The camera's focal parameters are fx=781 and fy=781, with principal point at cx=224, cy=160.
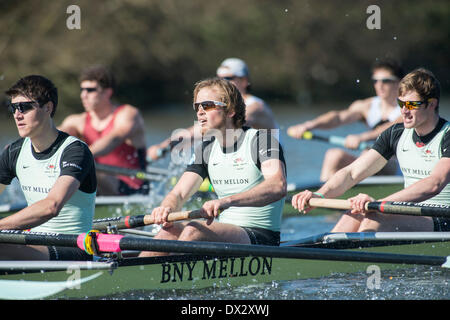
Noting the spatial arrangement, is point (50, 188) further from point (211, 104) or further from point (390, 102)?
point (390, 102)

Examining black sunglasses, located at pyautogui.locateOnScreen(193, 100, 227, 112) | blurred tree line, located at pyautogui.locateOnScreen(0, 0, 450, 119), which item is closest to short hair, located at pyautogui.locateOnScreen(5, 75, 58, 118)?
black sunglasses, located at pyautogui.locateOnScreen(193, 100, 227, 112)

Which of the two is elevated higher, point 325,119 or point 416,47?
point 416,47

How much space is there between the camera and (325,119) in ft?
34.0

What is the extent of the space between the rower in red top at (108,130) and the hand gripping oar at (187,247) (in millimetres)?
4035

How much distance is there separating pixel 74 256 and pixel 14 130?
14759 millimetres

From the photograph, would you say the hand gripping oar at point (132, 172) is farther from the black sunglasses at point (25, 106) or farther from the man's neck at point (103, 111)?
the black sunglasses at point (25, 106)

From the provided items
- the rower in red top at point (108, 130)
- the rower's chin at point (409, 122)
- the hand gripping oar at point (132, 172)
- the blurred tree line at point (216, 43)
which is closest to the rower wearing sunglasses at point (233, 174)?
the rower's chin at point (409, 122)

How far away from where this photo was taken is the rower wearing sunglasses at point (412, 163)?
241 inches

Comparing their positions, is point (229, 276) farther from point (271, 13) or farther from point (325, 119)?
point (271, 13)

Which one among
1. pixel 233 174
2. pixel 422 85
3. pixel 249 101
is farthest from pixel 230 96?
pixel 249 101

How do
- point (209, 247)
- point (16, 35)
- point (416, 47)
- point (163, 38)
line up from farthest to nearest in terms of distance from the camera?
point (416, 47) < point (163, 38) < point (16, 35) < point (209, 247)
